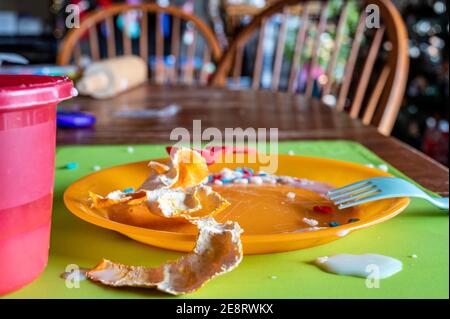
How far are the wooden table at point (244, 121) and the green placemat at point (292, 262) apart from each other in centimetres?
15

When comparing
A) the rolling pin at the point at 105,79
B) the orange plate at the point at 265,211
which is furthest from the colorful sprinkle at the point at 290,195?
the rolling pin at the point at 105,79

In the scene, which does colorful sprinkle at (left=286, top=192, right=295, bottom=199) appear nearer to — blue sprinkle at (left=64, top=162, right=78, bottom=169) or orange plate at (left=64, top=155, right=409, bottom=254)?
orange plate at (left=64, top=155, right=409, bottom=254)

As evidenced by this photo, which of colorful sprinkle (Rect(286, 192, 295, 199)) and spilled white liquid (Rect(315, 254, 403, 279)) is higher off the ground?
colorful sprinkle (Rect(286, 192, 295, 199))

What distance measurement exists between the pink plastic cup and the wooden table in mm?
429

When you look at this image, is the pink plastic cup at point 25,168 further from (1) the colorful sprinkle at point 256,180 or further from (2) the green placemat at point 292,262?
(1) the colorful sprinkle at point 256,180

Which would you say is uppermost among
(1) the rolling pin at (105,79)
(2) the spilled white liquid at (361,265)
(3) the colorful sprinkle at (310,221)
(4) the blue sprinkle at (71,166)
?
(1) the rolling pin at (105,79)

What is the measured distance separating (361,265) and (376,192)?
124 millimetres

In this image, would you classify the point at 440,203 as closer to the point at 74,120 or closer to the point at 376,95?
the point at 74,120

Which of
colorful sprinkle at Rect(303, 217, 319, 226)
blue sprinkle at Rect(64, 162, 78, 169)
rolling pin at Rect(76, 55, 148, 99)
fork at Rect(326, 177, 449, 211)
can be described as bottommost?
blue sprinkle at Rect(64, 162, 78, 169)

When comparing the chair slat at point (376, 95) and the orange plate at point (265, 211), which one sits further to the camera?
the chair slat at point (376, 95)

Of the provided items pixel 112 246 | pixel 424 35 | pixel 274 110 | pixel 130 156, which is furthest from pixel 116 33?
pixel 112 246

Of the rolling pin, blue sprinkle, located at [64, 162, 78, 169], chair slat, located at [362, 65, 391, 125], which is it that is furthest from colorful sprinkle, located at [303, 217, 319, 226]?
the rolling pin

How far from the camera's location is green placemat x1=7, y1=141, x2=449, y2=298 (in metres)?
0.38

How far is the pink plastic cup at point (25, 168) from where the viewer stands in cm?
34
